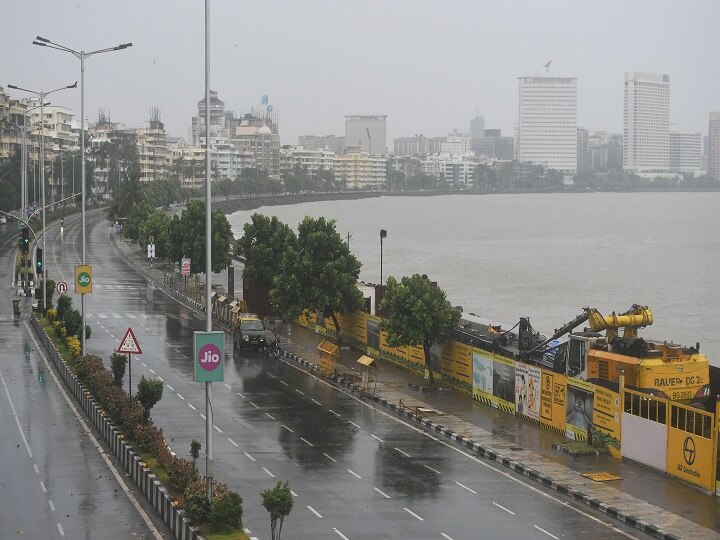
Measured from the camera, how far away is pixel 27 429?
3650cm

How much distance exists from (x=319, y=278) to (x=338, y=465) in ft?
78.1

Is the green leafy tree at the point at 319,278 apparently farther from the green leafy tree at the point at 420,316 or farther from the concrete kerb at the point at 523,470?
the concrete kerb at the point at 523,470

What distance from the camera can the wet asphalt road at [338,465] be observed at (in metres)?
26.1

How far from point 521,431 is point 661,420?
6.07m

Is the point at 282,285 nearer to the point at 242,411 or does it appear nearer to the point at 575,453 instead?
the point at 242,411

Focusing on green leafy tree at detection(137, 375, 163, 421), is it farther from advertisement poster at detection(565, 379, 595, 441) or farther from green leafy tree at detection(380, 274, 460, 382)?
green leafy tree at detection(380, 274, 460, 382)

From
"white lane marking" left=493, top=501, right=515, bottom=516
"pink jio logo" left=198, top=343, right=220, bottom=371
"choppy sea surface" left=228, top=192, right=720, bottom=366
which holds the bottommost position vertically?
"choppy sea surface" left=228, top=192, right=720, bottom=366

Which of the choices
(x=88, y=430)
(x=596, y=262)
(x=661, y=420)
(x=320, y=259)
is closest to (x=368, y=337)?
(x=320, y=259)

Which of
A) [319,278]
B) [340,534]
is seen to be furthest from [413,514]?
[319,278]

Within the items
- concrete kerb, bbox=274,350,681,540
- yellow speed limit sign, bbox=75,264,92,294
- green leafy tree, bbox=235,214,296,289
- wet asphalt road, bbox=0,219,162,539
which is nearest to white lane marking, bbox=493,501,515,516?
concrete kerb, bbox=274,350,681,540

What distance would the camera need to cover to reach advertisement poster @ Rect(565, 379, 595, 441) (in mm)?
34500

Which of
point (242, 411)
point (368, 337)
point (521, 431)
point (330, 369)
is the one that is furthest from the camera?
point (368, 337)

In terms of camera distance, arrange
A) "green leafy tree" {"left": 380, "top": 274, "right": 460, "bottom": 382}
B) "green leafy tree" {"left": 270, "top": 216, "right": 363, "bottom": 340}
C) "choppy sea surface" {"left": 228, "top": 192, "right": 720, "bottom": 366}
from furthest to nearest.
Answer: "choppy sea surface" {"left": 228, "top": 192, "right": 720, "bottom": 366} → "green leafy tree" {"left": 270, "top": 216, "right": 363, "bottom": 340} → "green leafy tree" {"left": 380, "top": 274, "right": 460, "bottom": 382}

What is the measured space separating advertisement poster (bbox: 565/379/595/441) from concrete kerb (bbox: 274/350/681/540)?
9.46 feet
